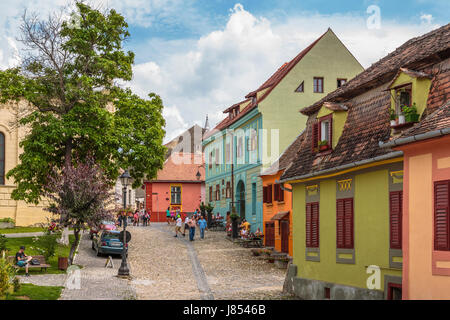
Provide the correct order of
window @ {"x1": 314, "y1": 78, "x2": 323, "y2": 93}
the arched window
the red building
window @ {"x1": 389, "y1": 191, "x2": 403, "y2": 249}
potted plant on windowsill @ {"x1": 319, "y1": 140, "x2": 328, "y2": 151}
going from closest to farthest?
window @ {"x1": 389, "y1": 191, "x2": 403, "y2": 249}, potted plant on windowsill @ {"x1": 319, "y1": 140, "x2": 328, "y2": 151}, window @ {"x1": 314, "y1": 78, "x2": 323, "y2": 93}, the arched window, the red building

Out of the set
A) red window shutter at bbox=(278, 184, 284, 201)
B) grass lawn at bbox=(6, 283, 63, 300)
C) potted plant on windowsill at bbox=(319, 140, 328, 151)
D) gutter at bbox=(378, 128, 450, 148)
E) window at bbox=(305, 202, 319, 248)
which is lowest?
grass lawn at bbox=(6, 283, 63, 300)

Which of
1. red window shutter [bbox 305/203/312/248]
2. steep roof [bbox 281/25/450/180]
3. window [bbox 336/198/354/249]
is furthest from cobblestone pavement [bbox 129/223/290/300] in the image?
steep roof [bbox 281/25/450/180]

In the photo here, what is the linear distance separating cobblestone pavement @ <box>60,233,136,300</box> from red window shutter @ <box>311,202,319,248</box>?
19.8ft

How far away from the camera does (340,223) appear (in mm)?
17938

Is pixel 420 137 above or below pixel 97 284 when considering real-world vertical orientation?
above

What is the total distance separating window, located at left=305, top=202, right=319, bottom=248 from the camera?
19.7 meters

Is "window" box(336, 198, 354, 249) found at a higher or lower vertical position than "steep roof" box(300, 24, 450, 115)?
lower

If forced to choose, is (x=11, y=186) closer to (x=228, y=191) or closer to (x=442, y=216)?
(x=228, y=191)

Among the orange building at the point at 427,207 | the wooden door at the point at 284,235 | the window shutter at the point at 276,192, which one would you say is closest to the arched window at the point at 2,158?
the window shutter at the point at 276,192

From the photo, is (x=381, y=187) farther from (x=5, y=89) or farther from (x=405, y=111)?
(x=5, y=89)

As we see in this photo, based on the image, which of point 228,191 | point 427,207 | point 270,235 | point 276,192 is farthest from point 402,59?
point 228,191

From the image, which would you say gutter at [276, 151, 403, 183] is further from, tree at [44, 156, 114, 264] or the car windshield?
the car windshield

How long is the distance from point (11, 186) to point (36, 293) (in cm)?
2972
